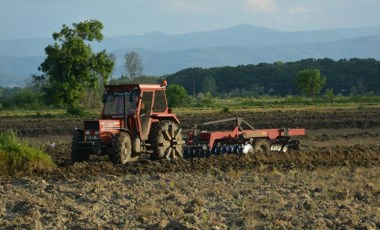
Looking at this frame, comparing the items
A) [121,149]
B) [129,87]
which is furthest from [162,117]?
[121,149]

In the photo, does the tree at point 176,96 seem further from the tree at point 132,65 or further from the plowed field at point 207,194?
the plowed field at point 207,194

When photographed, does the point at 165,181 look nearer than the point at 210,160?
Yes

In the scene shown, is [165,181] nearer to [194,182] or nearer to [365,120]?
[194,182]

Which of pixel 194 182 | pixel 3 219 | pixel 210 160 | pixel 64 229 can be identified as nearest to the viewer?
pixel 64 229

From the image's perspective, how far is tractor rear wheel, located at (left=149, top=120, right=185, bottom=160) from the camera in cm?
1970

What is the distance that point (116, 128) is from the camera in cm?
1908


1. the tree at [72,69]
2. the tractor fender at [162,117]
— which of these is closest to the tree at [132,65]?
the tree at [72,69]

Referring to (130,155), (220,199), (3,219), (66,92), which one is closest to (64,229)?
(3,219)

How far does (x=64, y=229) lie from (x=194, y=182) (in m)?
4.93

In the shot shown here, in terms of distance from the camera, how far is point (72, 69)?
178 feet

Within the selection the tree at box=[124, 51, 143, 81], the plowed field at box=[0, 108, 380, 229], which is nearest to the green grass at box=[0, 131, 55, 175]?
the plowed field at box=[0, 108, 380, 229]

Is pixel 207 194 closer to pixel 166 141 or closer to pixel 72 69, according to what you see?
pixel 166 141

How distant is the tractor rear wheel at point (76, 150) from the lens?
61.9 feet

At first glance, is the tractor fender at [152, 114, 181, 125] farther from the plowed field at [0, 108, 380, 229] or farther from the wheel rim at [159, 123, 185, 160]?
the plowed field at [0, 108, 380, 229]
